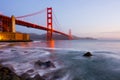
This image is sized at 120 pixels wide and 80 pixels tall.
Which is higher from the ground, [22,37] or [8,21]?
[8,21]

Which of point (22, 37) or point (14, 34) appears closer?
point (14, 34)

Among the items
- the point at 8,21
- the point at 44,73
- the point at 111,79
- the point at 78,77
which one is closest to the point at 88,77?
the point at 78,77

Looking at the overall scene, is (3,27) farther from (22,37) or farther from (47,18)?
(47,18)

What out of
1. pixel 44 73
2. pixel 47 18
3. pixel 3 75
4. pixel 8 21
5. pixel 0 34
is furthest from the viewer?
pixel 47 18

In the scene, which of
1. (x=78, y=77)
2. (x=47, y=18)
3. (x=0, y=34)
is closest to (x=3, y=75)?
(x=78, y=77)

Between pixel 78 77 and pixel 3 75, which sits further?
pixel 78 77

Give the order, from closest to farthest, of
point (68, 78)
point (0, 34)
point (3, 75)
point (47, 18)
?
point (3, 75) < point (68, 78) < point (0, 34) < point (47, 18)

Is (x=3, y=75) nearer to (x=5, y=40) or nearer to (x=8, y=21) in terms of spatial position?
(x=5, y=40)

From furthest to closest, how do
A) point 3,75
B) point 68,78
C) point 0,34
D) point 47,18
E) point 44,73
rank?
point 47,18, point 0,34, point 44,73, point 68,78, point 3,75

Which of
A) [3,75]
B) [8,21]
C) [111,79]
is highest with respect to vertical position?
[8,21]
